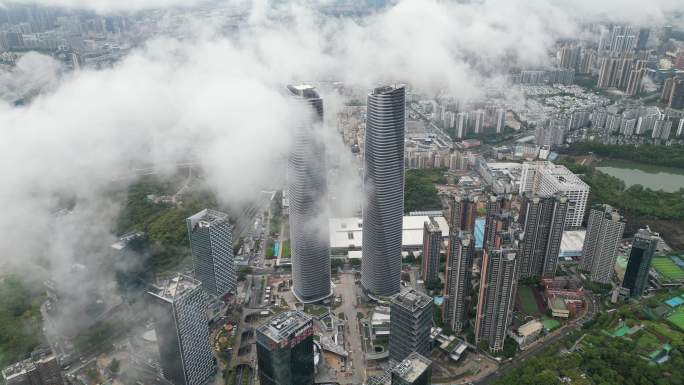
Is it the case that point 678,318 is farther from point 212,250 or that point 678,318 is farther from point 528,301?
point 212,250

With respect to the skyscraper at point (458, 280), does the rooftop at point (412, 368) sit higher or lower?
higher

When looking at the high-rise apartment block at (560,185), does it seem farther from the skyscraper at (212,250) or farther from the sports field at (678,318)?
the skyscraper at (212,250)

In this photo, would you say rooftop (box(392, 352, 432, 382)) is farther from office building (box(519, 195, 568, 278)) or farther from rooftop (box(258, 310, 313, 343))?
office building (box(519, 195, 568, 278))

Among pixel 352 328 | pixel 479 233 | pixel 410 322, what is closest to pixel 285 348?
pixel 410 322

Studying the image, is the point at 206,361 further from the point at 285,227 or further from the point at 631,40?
the point at 631,40

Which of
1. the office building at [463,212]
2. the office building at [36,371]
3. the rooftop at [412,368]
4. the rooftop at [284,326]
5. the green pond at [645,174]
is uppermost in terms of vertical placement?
the rooftop at [284,326]

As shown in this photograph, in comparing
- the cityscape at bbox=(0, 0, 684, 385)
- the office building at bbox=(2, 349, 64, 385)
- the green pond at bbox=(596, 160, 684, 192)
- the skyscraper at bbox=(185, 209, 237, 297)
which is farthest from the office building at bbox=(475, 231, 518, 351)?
the green pond at bbox=(596, 160, 684, 192)

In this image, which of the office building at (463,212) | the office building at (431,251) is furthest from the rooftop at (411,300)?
the office building at (463,212)
